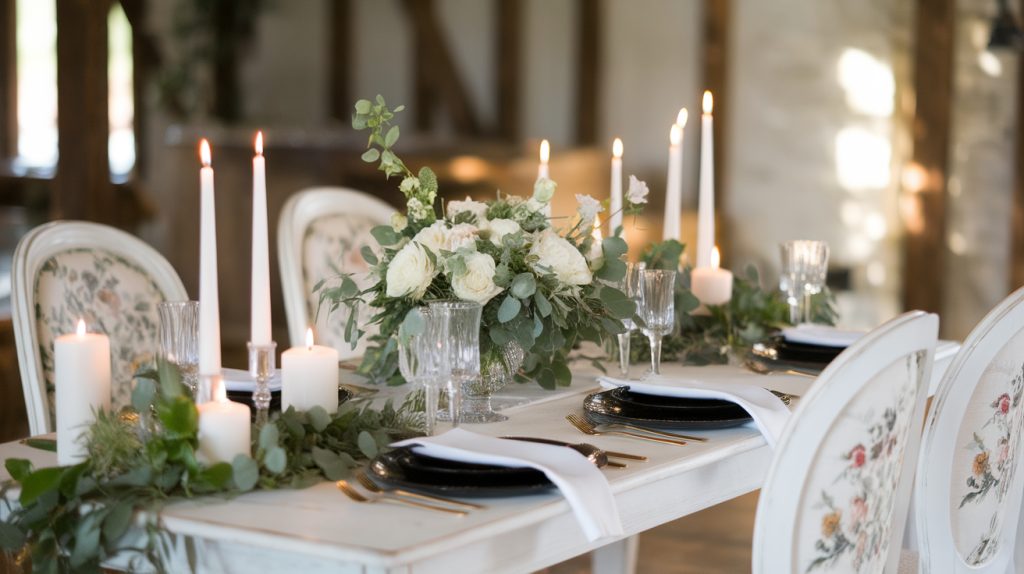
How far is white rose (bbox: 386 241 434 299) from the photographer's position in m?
1.33

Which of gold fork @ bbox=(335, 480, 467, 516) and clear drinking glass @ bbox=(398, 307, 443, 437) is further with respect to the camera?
clear drinking glass @ bbox=(398, 307, 443, 437)

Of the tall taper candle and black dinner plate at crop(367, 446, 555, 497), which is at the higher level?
the tall taper candle

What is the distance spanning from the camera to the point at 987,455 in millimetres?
1418

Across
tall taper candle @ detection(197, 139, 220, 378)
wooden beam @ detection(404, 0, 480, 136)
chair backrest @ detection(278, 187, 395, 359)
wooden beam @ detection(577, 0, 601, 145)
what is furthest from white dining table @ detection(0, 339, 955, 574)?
wooden beam @ detection(404, 0, 480, 136)

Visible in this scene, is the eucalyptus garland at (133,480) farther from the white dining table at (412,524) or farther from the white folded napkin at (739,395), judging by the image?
the white folded napkin at (739,395)

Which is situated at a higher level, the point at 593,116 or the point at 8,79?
the point at 8,79

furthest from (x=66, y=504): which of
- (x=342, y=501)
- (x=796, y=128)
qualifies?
(x=796, y=128)

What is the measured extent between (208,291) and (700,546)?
1944 mm

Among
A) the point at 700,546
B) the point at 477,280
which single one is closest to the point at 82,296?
the point at 477,280

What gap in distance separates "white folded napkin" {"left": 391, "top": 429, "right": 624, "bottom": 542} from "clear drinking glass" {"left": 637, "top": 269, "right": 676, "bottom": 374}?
18.2 inches

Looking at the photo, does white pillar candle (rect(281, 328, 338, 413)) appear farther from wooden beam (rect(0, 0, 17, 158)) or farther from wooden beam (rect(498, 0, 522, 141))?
wooden beam (rect(0, 0, 17, 158))

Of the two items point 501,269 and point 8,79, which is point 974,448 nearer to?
point 501,269

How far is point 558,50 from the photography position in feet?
18.0

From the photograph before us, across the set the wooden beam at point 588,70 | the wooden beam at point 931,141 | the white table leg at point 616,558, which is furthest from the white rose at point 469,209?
the wooden beam at point 588,70
